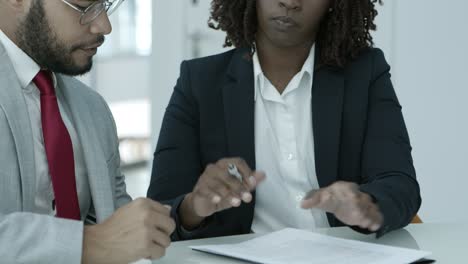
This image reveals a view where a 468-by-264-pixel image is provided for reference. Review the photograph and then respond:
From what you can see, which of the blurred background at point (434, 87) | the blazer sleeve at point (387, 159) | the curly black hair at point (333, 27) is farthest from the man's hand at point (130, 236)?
the blurred background at point (434, 87)

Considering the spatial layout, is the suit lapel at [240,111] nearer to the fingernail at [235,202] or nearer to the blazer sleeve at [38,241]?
the fingernail at [235,202]

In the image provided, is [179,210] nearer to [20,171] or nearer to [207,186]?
[207,186]

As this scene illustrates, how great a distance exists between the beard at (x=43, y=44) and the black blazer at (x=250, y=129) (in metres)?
→ 0.42

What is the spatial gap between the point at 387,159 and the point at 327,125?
188mm

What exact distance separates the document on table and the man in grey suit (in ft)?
0.68

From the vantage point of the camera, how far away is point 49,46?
5.74 feet

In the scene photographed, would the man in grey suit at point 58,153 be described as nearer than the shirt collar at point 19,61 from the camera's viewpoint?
Yes

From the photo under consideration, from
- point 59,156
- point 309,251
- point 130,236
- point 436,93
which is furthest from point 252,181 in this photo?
point 436,93

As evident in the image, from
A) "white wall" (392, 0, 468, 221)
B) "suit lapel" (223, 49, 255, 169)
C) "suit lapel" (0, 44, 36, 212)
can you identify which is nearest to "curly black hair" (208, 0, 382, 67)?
"suit lapel" (223, 49, 255, 169)

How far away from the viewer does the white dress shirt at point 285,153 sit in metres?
2.07

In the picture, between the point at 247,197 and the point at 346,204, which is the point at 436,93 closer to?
the point at 346,204

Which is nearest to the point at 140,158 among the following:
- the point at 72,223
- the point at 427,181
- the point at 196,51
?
the point at 196,51

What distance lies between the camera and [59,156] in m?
1.71

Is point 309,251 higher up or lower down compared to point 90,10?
lower down
